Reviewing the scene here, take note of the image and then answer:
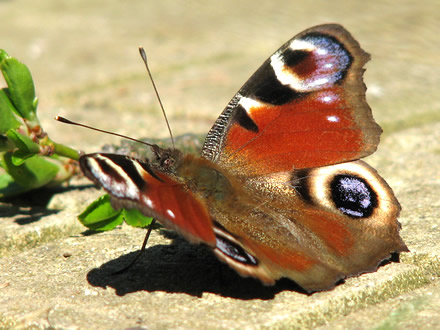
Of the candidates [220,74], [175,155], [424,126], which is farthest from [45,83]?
[424,126]

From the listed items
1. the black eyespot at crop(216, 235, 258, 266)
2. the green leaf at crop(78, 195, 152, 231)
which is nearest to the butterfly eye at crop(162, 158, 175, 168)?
the green leaf at crop(78, 195, 152, 231)

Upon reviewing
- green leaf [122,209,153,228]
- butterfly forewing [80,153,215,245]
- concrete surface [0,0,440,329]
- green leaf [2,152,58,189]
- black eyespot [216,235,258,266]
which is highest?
butterfly forewing [80,153,215,245]

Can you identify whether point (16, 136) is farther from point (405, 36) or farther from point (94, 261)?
point (405, 36)

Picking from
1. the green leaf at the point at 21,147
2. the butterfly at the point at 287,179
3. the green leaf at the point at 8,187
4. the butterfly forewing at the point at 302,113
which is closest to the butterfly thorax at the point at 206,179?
the butterfly at the point at 287,179

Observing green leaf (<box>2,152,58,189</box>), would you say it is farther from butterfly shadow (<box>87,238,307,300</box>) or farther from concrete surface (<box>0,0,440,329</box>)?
butterfly shadow (<box>87,238,307,300</box>)

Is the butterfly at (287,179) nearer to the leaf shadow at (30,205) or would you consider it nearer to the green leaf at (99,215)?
the green leaf at (99,215)

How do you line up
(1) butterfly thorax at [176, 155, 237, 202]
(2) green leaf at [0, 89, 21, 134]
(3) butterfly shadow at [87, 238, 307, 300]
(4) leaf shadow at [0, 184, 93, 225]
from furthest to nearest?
(4) leaf shadow at [0, 184, 93, 225] → (2) green leaf at [0, 89, 21, 134] → (1) butterfly thorax at [176, 155, 237, 202] → (3) butterfly shadow at [87, 238, 307, 300]

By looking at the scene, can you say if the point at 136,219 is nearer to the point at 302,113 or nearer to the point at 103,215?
the point at 103,215
